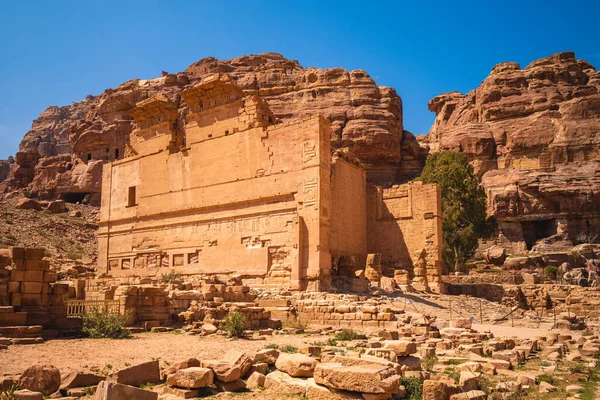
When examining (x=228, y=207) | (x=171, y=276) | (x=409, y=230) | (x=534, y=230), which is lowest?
(x=171, y=276)

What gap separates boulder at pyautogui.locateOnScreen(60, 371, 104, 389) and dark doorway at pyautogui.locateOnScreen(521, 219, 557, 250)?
4154 cm

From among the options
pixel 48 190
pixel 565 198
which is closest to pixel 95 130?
pixel 48 190

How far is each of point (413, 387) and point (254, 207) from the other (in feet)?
46.1

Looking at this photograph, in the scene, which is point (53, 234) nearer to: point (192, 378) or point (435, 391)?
point (192, 378)

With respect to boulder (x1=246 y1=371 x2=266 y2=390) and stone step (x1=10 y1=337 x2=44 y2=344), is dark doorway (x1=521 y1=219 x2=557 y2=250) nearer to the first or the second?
stone step (x1=10 y1=337 x2=44 y2=344)

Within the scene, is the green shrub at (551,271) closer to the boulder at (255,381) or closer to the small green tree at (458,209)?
the small green tree at (458,209)

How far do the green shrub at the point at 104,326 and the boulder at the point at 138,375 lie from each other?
4.82 metres

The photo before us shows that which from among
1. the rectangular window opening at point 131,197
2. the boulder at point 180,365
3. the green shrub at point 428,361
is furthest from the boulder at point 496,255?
the boulder at point 180,365

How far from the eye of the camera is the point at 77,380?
6473 millimetres

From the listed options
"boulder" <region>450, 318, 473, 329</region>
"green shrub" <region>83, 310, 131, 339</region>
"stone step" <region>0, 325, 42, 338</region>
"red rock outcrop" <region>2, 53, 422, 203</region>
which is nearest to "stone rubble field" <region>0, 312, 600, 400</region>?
"green shrub" <region>83, 310, 131, 339</region>

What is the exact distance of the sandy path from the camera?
8062 millimetres

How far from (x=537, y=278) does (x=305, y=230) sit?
16376 millimetres

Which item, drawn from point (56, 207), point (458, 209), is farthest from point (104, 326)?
Result: point (56, 207)

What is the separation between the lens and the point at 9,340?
9.63 m
